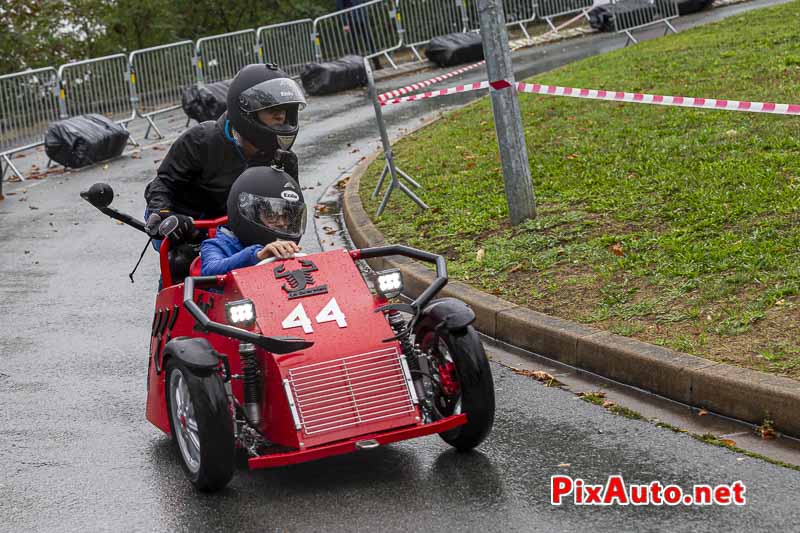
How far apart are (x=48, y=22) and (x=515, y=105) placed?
14030mm

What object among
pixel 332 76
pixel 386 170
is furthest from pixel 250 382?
pixel 332 76

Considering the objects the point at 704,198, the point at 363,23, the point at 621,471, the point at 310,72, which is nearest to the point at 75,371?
the point at 621,471

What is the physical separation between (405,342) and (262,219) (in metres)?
0.92

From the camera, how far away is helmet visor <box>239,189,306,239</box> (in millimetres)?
5613

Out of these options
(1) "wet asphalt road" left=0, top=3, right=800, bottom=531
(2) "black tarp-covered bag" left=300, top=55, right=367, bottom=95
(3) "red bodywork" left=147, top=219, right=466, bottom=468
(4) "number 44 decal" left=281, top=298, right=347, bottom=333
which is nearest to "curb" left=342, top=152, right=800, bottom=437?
(1) "wet asphalt road" left=0, top=3, right=800, bottom=531

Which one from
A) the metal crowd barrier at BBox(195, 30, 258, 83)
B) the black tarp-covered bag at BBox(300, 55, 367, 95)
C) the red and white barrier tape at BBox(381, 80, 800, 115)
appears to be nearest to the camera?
the red and white barrier tape at BBox(381, 80, 800, 115)

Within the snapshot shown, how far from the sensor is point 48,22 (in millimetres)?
21047

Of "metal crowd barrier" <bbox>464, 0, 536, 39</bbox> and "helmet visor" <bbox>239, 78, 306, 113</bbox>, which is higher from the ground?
"helmet visor" <bbox>239, 78, 306, 113</bbox>

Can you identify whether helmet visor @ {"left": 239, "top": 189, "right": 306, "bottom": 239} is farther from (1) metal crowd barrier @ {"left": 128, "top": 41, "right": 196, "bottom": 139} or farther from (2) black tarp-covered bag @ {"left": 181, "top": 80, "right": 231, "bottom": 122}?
(1) metal crowd barrier @ {"left": 128, "top": 41, "right": 196, "bottom": 139}

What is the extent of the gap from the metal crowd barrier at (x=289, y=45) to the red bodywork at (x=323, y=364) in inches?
663

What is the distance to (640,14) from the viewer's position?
2177 cm

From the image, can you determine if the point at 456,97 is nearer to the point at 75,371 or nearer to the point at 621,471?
the point at 75,371

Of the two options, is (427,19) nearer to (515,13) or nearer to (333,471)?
(515,13)

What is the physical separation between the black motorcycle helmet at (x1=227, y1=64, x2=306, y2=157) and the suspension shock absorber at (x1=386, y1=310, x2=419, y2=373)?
4.69 feet
